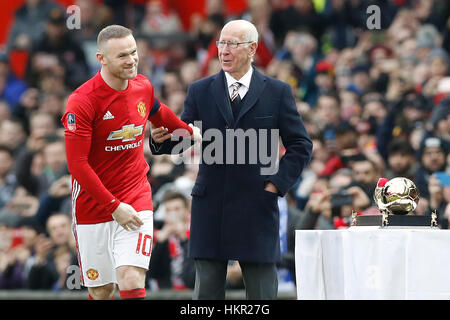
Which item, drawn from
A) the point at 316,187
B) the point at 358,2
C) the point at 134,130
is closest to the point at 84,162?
the point at 134,130

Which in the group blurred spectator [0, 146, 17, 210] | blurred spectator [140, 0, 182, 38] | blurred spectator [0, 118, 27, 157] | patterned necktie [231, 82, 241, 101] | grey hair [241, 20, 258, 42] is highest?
blurred spectator [140, 0, 182, 38]

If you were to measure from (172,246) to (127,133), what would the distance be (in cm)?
360

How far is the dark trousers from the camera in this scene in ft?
20.6

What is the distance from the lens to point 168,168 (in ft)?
35.5

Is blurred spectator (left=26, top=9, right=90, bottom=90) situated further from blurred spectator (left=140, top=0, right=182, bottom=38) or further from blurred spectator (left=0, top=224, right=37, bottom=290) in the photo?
blurred spectator (left=0, top=224, right=37, bottom=290)

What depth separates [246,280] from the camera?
6367mm

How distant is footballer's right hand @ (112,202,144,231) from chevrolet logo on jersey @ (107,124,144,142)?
42 cm

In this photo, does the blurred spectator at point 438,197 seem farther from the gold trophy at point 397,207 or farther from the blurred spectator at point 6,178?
the blurred spectator at point 6,178

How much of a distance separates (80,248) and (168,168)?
4.31 meters

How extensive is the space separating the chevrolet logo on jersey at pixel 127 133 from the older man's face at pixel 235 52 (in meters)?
0.67

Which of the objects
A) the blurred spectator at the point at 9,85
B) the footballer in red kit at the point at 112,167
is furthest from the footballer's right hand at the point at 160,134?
the blurred spectator at the point at 9,85

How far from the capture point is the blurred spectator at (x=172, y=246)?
975 centimetres

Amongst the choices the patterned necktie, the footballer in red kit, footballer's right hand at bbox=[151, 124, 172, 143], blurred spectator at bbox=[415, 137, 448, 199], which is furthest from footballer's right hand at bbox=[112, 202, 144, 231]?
blurred spectator at bbox=[415, 137, 448, 199]

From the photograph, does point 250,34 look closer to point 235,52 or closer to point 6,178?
point 235,52
